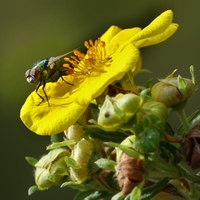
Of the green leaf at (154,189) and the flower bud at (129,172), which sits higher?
the flower bud at (129,172)

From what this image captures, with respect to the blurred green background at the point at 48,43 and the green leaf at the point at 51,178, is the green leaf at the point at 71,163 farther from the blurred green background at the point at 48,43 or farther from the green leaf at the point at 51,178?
the blurred green background at the point at 48,43

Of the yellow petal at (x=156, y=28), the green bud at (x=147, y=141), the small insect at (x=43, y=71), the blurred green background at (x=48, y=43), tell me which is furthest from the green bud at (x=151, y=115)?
the blurred green background at (x=48, y=43)

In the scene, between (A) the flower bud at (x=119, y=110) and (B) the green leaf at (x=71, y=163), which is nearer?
(A) the flower bud at (x=119, y=110)

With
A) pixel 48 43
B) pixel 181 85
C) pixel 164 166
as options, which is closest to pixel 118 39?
pixel 181 85

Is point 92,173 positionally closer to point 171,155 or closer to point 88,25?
point 171,155

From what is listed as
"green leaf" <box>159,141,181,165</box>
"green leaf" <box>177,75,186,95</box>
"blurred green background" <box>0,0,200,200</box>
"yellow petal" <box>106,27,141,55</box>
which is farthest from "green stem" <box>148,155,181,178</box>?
"blurred green background" <box>0,0,200,200</box>

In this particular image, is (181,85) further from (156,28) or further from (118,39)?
(118,39)

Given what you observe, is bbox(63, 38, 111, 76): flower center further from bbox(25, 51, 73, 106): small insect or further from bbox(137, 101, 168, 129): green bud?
bbox(137, 101, 168, 129): green bud
